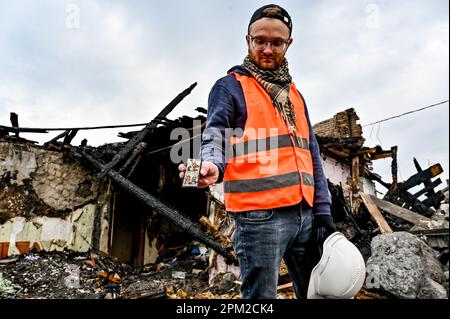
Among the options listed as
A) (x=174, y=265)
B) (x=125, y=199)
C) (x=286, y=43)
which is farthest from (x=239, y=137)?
(x=125, y=199)

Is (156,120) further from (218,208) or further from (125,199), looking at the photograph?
(125,199)

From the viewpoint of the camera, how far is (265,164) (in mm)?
1627

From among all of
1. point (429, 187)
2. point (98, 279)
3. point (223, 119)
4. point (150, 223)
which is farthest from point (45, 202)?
point (429, 187)

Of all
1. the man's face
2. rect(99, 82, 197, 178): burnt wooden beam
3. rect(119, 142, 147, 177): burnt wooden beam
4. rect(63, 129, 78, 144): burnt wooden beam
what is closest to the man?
the man's face

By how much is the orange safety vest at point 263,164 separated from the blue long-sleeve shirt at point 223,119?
0.04 metres

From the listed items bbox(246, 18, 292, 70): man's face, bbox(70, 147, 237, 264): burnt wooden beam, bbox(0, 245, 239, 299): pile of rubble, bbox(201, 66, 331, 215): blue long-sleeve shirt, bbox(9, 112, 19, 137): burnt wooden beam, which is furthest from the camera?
bbox(9, 112, 19, 137): burnt wooden beam

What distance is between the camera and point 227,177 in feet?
5.44

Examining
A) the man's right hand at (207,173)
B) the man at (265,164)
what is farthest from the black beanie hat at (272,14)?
the man's right hand at (207,173)

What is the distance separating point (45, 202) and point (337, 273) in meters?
7.64

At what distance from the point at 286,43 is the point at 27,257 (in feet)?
24.2

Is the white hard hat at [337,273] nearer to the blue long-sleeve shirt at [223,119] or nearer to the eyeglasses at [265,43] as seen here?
the blue long-sleeve shirt at [223,119]

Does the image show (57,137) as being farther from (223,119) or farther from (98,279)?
(223,119)

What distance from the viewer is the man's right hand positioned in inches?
53.8

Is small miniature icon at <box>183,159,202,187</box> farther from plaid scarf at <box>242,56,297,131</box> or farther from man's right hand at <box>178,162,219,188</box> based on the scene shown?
plaid scarf at <box>242,56,297,131</box>
